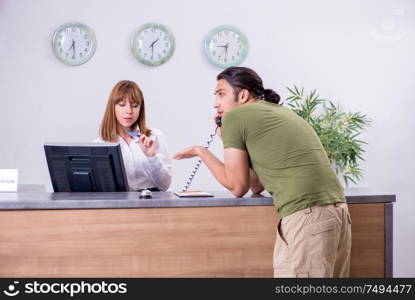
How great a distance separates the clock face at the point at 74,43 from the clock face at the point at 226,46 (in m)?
1.11

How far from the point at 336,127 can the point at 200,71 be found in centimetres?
141

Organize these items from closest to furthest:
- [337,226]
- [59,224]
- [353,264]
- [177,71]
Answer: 1. [337,226]
2. [59,224]
3. [353,264]
4. [177,71]

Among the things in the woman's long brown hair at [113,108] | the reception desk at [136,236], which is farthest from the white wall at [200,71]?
the reception desk at [136,236]

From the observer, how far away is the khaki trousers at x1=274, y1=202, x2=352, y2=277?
2201 mm

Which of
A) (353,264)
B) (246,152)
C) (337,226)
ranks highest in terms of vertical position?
(246,152)

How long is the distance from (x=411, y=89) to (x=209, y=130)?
209 cm

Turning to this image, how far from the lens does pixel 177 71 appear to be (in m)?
5.25

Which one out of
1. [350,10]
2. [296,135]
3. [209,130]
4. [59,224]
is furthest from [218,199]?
[350,10]

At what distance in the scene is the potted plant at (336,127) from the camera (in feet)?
16.4

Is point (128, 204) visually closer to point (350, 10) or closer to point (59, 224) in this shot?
point (59, 224)

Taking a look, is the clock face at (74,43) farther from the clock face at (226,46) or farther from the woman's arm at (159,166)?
the woman's arm at (159,166)

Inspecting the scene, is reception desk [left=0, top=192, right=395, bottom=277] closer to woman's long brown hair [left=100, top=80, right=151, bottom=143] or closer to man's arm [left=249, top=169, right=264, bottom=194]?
man's arm [left=249, top=169, right=264, bottom=194]

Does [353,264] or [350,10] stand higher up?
[350,10]

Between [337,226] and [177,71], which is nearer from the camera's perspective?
[337,226]
